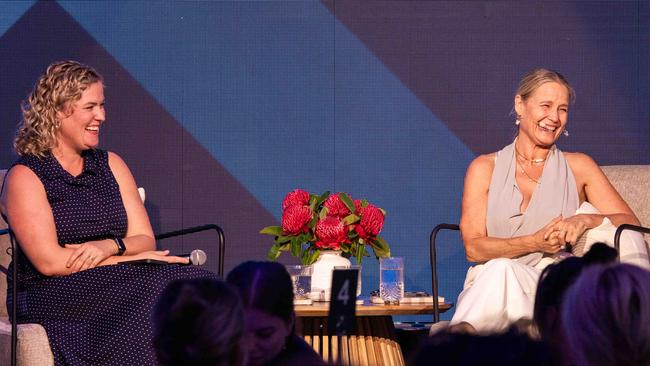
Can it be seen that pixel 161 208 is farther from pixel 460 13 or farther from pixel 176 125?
pixel 460 13

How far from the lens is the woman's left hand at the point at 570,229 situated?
12.8 ft

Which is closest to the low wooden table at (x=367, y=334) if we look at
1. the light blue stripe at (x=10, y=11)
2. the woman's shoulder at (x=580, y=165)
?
the woman's shoulder at (x=580, y=165)

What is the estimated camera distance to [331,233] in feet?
13.1

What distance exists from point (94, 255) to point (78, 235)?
148mm

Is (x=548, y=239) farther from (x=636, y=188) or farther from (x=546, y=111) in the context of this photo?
(x=636, y=188)

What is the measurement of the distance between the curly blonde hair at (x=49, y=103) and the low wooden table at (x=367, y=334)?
3.59ft

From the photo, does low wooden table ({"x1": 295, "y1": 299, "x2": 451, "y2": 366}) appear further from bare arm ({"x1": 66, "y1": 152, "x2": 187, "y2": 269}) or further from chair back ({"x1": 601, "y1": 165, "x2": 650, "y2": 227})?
chair back ({"x1": 601, "y1": 165, "x2": 650, "y2": 227})

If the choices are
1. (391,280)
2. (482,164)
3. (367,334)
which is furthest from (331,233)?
(482,164)

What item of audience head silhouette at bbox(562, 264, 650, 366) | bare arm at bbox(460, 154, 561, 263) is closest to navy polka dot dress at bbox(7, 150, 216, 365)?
bare arm at bbox(460, 154, 561, 263)

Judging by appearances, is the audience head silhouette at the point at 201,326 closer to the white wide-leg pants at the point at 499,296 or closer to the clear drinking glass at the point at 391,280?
the white wide-leg pants at the point at 499,296

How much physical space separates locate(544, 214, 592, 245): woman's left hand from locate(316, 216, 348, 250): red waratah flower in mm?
747

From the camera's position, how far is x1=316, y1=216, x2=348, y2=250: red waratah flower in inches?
157

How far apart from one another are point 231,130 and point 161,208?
1.75 feet

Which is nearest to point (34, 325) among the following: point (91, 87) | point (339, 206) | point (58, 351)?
point (58, 351)
